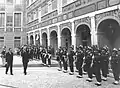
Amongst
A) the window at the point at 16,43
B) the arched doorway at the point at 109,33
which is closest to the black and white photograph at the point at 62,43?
the arched doorway at the point at 109,33

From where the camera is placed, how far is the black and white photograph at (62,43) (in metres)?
7.96

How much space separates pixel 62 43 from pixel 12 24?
1598cm

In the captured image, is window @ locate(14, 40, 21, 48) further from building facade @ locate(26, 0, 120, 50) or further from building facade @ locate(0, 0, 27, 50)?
building facade @ locate(26, 0, 120, 50)

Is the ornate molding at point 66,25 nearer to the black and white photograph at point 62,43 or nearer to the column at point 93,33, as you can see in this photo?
the black and white photograph at point 62,43

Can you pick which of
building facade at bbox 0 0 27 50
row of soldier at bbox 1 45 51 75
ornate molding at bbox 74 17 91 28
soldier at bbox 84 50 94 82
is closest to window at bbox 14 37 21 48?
building facade at bbox 0 0 27 50

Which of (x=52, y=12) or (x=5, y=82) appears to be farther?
(x=52, y=12)

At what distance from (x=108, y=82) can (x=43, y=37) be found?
16550mm

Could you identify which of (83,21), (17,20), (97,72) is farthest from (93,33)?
(17,20)

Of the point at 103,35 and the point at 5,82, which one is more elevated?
the point at 103,35

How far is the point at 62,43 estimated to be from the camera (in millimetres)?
18031

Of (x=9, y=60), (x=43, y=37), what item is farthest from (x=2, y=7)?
(x=9, y=60)

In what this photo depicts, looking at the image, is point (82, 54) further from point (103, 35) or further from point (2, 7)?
point (2, 7)

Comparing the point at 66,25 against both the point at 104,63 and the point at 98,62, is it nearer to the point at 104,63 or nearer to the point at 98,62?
the point at 104,63

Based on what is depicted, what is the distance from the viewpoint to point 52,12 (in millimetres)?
20016
